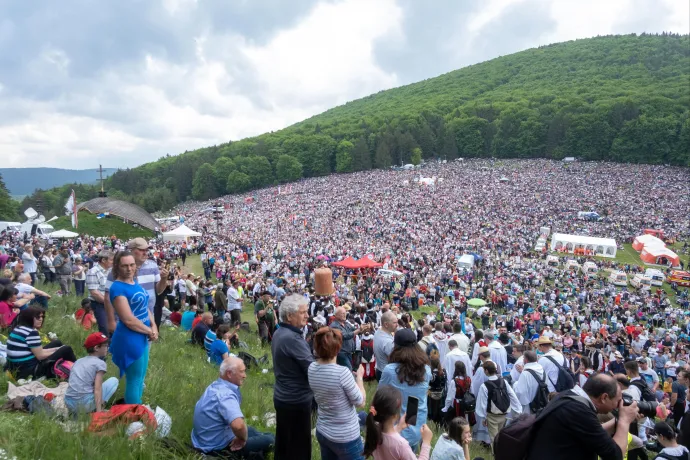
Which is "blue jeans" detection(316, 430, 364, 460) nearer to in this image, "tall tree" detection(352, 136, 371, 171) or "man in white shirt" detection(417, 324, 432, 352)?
"man in white shirt" detection(417, 324, 432, 352)

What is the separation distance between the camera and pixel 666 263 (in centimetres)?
2850

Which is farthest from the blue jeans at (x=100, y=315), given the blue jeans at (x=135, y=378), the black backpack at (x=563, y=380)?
the black backpack at (x=563, y=380)

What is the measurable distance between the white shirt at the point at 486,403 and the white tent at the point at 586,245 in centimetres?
2830

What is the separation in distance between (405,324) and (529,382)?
227 cm

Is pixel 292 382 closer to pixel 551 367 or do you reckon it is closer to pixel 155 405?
pixel 155 405

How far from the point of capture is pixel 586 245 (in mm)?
30000

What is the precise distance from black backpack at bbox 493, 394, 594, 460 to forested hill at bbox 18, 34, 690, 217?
66.1 metres

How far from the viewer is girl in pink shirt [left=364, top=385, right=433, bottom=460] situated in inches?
106

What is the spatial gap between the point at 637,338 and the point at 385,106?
128 m

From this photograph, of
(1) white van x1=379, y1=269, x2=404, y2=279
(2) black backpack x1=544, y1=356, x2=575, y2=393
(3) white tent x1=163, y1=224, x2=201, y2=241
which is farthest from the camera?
(3) white tent x1=163, y1=224, x2=201, y2=241

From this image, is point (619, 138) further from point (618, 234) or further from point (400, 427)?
point (400, 427)

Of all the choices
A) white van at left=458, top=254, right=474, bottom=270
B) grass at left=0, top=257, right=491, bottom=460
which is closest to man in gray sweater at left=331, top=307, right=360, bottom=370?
grass at left=0, top=257, right=491, bottom=460

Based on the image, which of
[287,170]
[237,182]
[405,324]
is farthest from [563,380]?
[287,170]

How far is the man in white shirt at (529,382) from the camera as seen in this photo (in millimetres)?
4988
